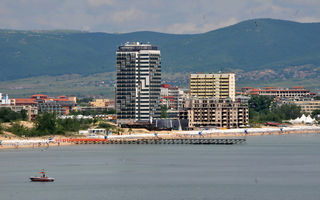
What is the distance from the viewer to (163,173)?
114312mm

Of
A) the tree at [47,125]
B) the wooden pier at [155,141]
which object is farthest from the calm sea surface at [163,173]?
the tree at [47,125]

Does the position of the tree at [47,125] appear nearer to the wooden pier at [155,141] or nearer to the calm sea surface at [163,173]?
the wooden pier at [155,141]

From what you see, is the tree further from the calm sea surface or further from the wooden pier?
the calm sea surface

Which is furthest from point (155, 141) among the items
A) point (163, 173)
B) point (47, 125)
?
point (163, 173)

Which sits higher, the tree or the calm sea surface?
the tree

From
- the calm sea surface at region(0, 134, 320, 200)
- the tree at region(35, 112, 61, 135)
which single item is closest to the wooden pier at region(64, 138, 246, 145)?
the tree at region(35, 112, 61, 135)

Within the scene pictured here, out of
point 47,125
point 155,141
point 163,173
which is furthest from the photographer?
point 47,125

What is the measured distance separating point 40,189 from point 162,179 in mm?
17080

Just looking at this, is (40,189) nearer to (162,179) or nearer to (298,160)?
(162,179)

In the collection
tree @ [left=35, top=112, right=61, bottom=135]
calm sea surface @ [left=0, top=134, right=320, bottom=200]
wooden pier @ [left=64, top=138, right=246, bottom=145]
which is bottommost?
calm sea surface @ [left=0, top=134, right=320, bottom=200]

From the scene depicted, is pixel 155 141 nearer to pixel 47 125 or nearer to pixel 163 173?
pixel 47 125

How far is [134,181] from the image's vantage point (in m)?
104

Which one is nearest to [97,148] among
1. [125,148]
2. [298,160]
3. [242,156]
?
[125,148]

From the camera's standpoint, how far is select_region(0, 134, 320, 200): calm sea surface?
9181 cm
